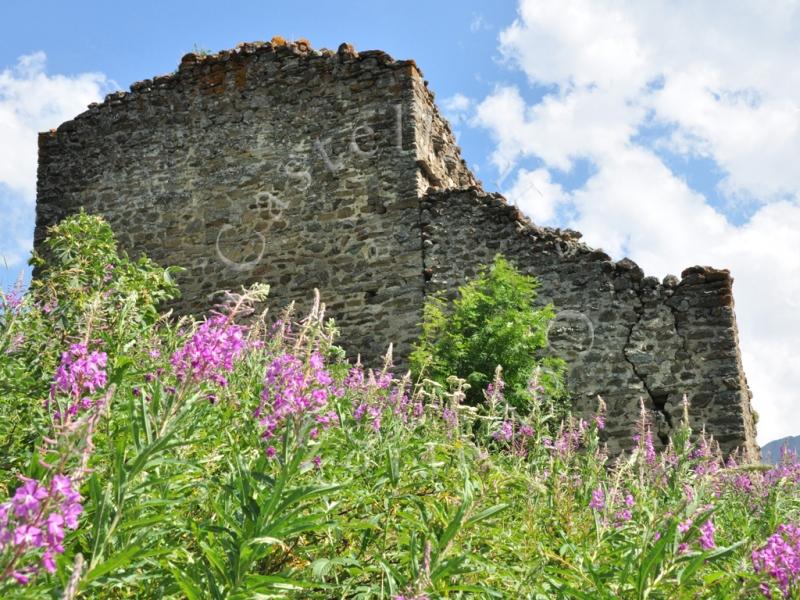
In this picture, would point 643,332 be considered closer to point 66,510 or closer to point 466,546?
point 466,546

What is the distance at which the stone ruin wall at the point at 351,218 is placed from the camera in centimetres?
888

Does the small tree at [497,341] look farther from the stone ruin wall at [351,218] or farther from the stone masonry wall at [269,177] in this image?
the stone masonry wall at [269,177]

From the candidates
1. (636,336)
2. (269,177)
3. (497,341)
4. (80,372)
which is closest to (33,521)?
(80,372)

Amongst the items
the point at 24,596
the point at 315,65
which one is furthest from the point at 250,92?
the point at 24,596

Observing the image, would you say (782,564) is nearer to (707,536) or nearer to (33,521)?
(707,536)

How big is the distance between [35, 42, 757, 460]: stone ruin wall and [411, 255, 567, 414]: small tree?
398 mm

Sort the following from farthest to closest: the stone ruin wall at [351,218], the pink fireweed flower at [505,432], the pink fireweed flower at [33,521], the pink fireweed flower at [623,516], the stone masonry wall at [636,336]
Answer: the stone ruin wall at [351,218] < the stone masonry wall at [636,336] < the pink fireweed flower at [505,432] < the pink fireweed flower at [623,516] < the pink fireweed flower at [33,521]

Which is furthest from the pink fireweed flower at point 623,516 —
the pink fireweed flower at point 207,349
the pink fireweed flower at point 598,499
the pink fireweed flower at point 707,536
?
the pink fireweed flower at point 207,349

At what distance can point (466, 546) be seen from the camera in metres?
2.97

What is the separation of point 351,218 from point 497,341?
294 cm

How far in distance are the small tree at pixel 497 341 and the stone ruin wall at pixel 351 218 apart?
1.31 ft

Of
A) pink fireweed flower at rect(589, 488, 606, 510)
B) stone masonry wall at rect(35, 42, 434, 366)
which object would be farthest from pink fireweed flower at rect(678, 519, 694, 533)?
stone masonry wall at rect(35, 42, 434, 366)

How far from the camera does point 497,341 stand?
8.57 m

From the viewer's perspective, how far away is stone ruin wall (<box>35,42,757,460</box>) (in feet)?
→ 29.1
